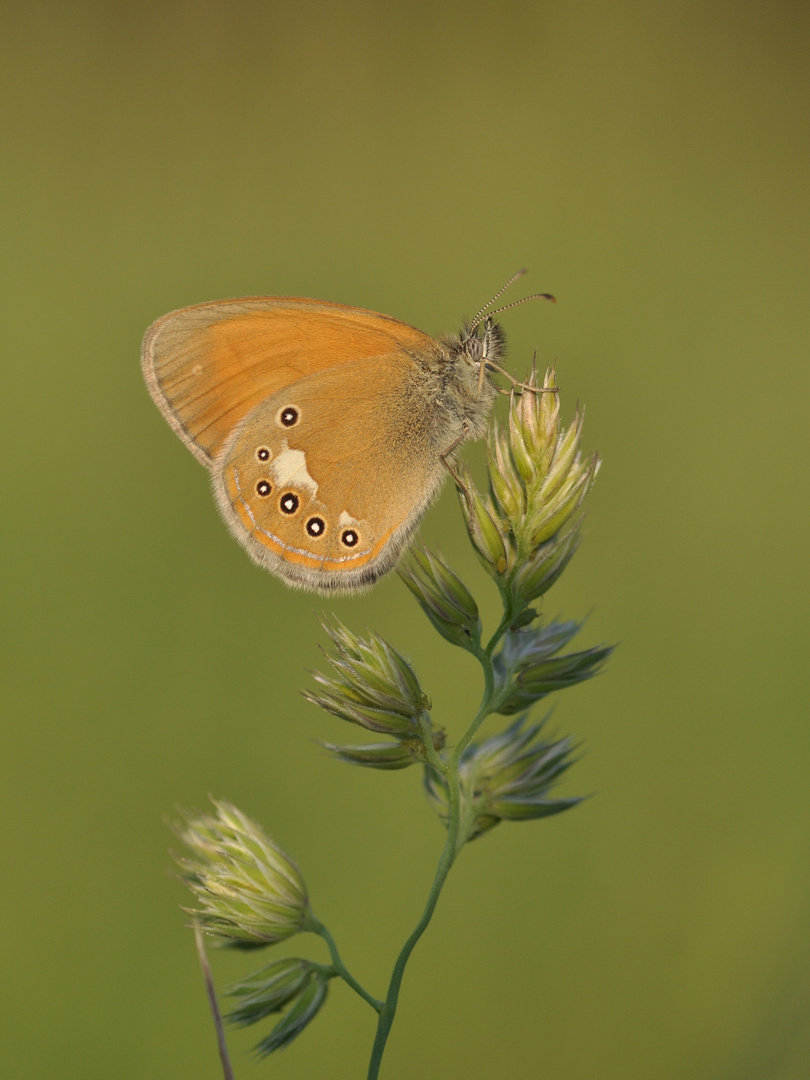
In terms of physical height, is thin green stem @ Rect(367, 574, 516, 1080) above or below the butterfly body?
below

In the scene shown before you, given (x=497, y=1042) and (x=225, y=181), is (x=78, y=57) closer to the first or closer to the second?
(x=225, y=181)

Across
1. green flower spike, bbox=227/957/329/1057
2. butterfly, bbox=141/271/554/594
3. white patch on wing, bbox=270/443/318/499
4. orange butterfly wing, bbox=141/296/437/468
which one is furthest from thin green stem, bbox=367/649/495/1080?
orange butterfly wing, bbox=141/296/437/468

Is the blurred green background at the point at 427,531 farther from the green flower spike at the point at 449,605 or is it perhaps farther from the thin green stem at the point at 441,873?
the green flower spike at the point at 449,605

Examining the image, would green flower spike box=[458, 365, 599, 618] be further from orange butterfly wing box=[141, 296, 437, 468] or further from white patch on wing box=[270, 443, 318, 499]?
orange butterfly wing box=[141, 296, 437, 468]

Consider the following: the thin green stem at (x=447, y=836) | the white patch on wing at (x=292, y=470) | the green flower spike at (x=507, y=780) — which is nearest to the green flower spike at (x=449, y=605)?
the thin green stem at (x=447, y=836)

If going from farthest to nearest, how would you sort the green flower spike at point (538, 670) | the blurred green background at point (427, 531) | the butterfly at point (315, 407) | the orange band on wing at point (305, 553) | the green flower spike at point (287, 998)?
1. the blurred green background at point (427, 531)
2. the butterfly at point (315, 407)
3. the orange band on wing at point (305, 553)
4. the green flower spike at point (538, 670)
5. the green flower spike at point (287, 998)
